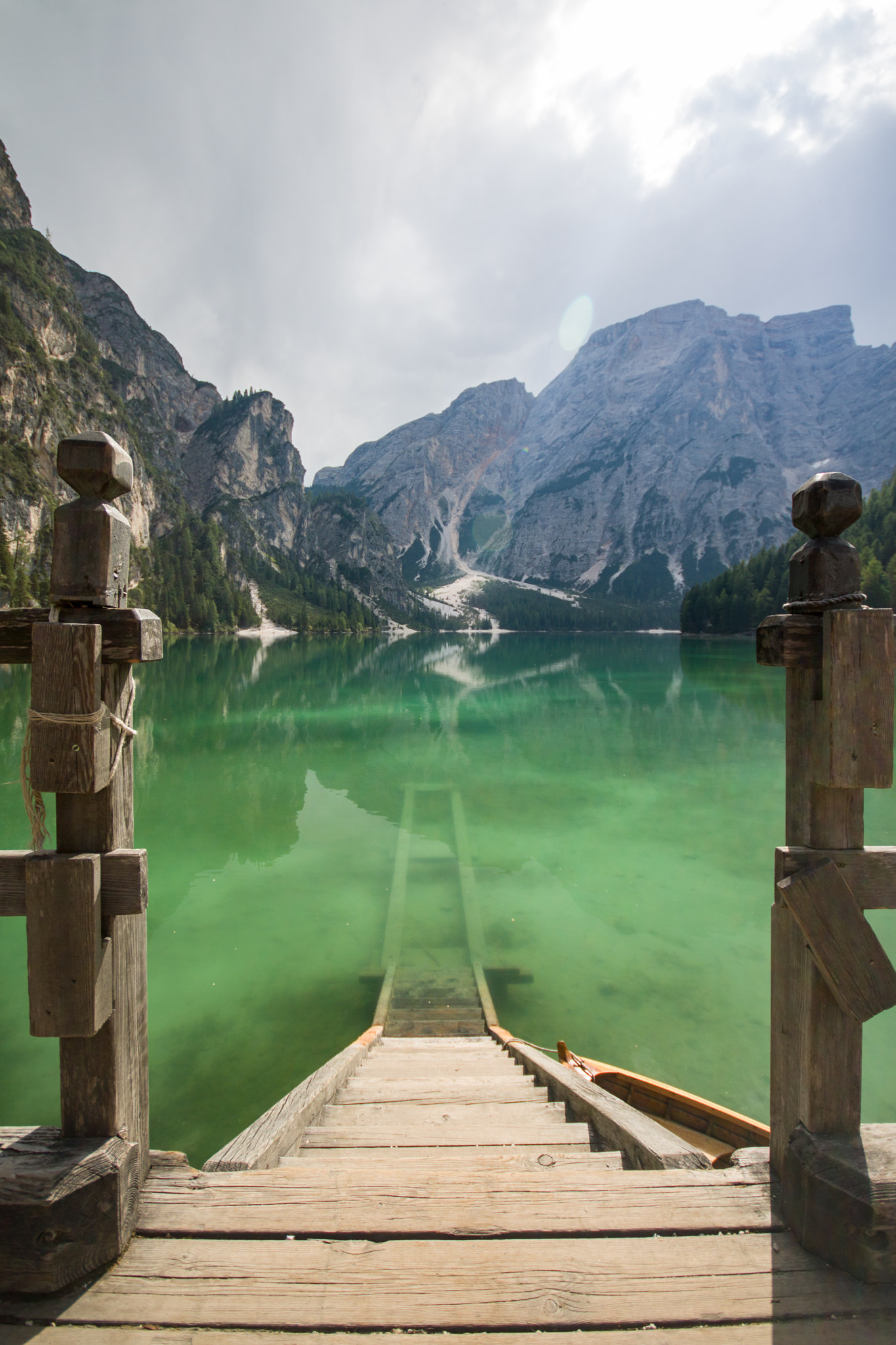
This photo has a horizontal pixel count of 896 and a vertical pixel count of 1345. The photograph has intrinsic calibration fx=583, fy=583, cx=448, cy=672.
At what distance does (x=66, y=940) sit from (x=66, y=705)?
3.10 feet

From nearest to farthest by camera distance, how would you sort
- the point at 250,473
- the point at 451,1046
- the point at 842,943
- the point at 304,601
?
1. the point at 842,943
2. the point at 451,1046
3. the point at 304,601
4. the point at 250,473

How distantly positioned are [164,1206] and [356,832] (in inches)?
419

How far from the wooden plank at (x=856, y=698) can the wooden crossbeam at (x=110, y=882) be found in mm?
2898

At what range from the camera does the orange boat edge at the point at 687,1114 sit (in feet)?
14.2

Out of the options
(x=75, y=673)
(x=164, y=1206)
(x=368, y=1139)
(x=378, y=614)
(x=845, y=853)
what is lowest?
(x=368, y=1139)

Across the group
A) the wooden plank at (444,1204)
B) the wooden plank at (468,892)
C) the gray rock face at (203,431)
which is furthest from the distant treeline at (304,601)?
the wooden plank at (444,1204)

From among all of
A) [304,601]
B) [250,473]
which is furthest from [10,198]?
[304,601]

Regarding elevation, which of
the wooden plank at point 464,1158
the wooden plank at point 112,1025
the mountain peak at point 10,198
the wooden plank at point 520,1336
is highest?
the mountain peak at point 10,198

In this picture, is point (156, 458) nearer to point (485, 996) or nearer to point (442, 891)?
point (442, 891)

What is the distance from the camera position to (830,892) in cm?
245

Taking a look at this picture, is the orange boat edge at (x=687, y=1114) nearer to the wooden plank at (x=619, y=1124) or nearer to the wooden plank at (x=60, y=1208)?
the wooden plank at (x=619, y=1124)

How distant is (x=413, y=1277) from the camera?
2152 mm

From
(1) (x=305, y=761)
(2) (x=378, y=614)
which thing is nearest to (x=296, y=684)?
(1) (x=305, y=761)

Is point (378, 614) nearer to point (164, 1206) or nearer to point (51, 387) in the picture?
point (51, 387)
